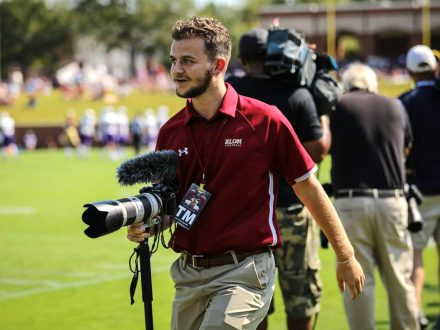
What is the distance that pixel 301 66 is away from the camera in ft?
21.8

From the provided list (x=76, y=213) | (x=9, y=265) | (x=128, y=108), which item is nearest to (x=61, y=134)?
(x=128, y=108)

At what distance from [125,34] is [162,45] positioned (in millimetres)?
3829

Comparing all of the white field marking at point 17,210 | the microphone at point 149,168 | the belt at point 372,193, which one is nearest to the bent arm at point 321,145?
the belt at point 372,193

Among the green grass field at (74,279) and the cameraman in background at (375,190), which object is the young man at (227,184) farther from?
the green grass field at (74,279)

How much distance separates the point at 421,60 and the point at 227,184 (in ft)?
13.5

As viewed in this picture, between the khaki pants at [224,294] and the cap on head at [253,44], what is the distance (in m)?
2.33

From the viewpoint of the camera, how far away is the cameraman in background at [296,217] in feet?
21.8

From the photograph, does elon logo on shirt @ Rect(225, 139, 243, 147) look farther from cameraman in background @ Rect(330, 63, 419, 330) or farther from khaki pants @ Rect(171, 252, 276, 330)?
cameraman in background @ Rect(330, 63, 419, 330)

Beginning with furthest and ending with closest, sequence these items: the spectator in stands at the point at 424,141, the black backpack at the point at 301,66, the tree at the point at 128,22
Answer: the tree at the point at 128,22 < the spectator in stands at the point at 424,141 < the black backpack at the point at 301,66

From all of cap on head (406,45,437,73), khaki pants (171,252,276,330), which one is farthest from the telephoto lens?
cap on head (406,45,437,73)

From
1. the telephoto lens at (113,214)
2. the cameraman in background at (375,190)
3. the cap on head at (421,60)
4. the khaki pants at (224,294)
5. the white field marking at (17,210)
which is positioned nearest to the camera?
the telephoto lens at (113,214)

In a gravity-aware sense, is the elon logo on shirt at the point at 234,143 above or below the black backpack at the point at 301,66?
below

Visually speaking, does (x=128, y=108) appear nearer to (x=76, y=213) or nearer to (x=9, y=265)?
(x=76, y=213)

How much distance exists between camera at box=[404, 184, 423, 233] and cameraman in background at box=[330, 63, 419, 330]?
1.33 ft
